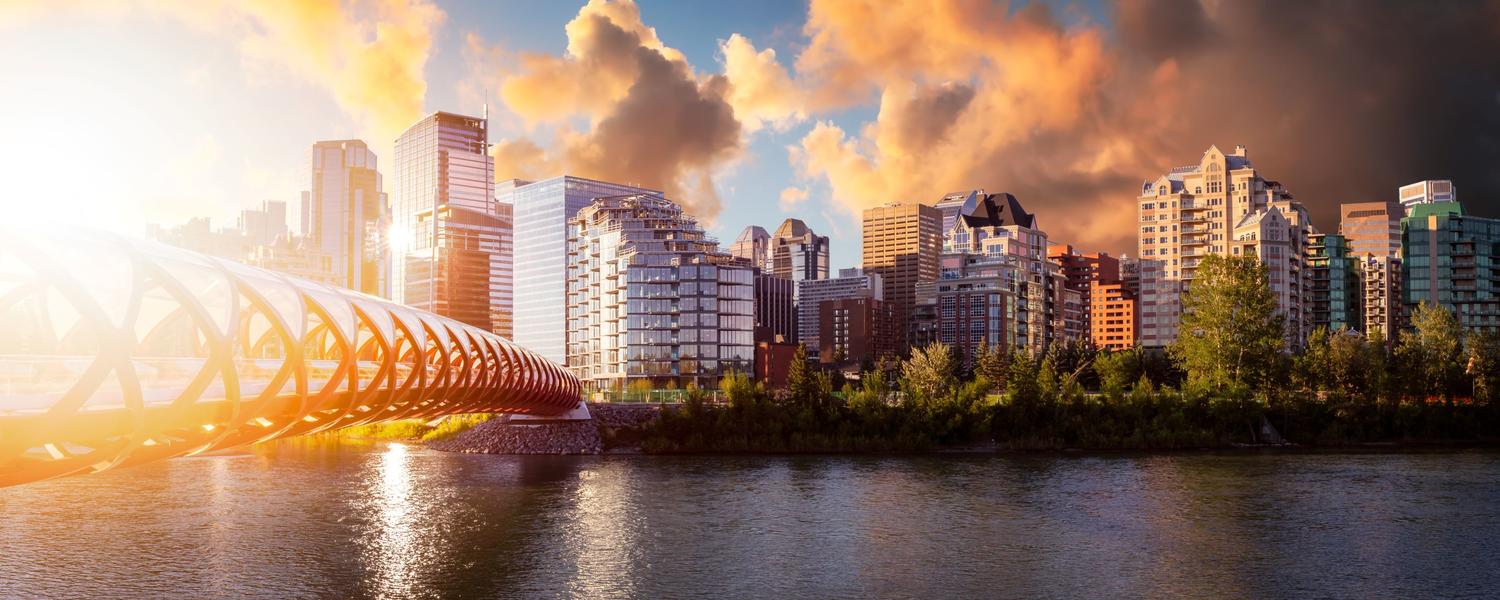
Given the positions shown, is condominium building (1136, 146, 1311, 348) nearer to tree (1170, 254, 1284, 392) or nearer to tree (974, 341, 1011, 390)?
tree (974, 341, 1011, 390)

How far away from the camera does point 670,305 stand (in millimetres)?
127250

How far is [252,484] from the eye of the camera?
173 ft

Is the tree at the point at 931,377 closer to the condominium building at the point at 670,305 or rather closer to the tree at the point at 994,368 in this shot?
the tree at the point at 994,368

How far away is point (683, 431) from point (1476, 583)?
4848cm

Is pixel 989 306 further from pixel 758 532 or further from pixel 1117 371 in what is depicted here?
pixel 758 532

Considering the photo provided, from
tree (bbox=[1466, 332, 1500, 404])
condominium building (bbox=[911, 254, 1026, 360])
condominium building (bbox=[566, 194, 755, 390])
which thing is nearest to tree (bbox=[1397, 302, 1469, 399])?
tree (bbox=[1466, 332, 1500, 404])

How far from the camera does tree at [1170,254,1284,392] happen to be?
83.4 m

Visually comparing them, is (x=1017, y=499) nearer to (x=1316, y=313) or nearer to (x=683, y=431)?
(x=683, y=431)

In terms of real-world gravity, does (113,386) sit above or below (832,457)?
above

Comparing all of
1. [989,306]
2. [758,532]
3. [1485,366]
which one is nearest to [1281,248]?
Result: [989,306]

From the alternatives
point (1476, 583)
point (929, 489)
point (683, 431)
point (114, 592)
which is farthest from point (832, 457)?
point (114, 592)

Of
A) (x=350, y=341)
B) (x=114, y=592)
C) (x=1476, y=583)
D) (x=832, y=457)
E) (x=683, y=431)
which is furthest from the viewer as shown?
(x=683, y=431)

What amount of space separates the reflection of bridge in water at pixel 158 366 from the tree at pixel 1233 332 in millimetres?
68968

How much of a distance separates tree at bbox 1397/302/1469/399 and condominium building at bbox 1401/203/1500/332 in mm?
91512
